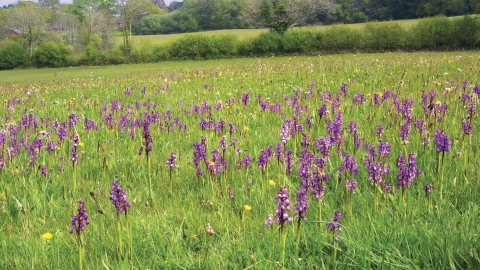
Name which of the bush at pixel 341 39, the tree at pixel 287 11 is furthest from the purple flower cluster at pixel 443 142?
the tree at pixel 287 11

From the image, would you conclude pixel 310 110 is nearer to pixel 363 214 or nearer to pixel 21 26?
pixel 363 214

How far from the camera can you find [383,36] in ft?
141

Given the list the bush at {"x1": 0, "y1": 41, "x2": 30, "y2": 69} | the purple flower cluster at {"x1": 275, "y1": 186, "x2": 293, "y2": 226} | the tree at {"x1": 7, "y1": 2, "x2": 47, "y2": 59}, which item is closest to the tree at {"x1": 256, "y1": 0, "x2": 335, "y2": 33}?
the bush at {"x1": 0, "y1": 41, "x2": 30, "y2": 69}

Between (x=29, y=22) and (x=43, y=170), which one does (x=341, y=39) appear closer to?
(x=43, y=170)

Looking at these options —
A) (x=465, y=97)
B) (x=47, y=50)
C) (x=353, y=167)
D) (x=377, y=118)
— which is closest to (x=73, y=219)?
(x=353, y=167)

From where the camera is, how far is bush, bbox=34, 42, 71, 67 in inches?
2191

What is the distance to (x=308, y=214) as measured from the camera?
2387mm

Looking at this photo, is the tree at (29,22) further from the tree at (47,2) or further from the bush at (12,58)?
the tree at (47,2)

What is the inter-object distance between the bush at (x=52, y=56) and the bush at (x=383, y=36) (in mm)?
39509

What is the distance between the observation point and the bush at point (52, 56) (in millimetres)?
55656

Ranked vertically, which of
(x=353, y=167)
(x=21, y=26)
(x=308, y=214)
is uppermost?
(x=21, y=26)

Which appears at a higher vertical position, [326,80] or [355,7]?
[355,7]

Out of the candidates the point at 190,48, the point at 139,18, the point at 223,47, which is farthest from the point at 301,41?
the point at 139,18

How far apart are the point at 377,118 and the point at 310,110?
958 mm
